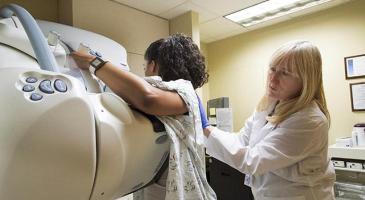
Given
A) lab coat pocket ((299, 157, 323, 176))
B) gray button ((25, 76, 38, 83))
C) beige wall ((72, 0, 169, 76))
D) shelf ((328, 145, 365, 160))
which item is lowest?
shelf ((328, 145, 365, 160))

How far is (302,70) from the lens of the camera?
1.13m

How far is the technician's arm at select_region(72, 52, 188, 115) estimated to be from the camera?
0.59m

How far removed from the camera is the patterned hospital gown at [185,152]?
0.63 metres

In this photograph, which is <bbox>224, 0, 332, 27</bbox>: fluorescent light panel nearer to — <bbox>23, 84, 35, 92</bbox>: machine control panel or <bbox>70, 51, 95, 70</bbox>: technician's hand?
<bbox>70, 51, 95, 70</bbox>: technician's hand

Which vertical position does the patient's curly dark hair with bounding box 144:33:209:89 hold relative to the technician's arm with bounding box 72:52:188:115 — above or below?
above

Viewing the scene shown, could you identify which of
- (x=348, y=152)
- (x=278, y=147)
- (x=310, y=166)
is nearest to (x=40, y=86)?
(x=278, y=147)

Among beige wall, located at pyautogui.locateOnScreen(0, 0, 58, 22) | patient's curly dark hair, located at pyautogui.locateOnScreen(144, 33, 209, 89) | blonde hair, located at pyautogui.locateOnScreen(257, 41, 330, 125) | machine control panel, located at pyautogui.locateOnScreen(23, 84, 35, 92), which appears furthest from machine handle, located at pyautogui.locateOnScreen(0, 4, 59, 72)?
beige wall, located at pyautogui.locateOnScreen(0, 0, 58, 22)

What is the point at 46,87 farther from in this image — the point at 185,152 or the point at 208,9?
the point at 208,9

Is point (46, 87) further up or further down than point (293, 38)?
further down

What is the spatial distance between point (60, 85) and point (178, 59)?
495mm

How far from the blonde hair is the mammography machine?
0.78 m

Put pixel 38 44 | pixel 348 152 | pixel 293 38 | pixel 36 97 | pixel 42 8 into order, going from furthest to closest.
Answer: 1. pixel 293 38
2. pixel 348 152
3. pixel 42 8
4. pixel 38 44
5. pixel 36 97

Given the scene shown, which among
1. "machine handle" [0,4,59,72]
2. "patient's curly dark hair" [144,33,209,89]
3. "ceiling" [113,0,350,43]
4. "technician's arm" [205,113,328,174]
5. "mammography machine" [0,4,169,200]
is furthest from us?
"ceiling" [113,0,350,43]

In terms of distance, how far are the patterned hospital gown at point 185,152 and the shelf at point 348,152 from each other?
6.53ft
